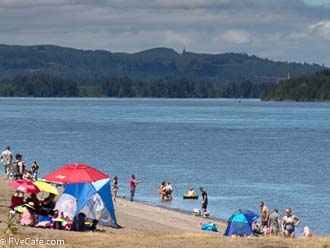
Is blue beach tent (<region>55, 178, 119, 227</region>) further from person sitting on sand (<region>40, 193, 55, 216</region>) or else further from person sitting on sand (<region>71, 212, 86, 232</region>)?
person sitting on sand (<region>71, 212, 86, 232</region>)

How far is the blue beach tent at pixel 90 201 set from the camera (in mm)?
Answer: 32375

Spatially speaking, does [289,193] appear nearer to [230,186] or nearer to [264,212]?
[230,186]

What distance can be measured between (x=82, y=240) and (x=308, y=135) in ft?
371

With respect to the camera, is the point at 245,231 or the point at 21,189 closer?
the point at 21,189

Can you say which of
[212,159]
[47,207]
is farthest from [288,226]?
[212,159]

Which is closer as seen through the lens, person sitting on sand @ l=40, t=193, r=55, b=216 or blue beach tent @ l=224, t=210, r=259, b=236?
person sitting on sand @ l=40, t=193, r=55, b=216

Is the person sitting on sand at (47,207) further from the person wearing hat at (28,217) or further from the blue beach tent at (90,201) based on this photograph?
the blue beach tent at (90,201)

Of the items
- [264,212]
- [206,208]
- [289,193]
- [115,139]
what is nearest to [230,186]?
[289,193]

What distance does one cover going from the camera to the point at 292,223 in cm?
3362

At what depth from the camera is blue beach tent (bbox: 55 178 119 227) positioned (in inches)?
1275

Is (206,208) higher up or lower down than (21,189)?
lower down

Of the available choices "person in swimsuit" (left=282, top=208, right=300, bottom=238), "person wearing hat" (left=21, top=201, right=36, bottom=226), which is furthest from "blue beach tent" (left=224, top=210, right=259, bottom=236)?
"person wearing hat" (left=21, top=201, right=36, bottom=226)

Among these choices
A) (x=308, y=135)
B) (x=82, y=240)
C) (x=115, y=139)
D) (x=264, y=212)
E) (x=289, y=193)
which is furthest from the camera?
(x=308, y=135)

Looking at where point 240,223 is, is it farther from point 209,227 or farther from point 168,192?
point 168,192
